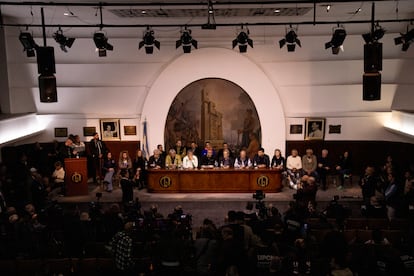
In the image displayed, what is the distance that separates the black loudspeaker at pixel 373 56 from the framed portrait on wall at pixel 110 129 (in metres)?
8.65

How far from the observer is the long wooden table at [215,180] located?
46.4ft

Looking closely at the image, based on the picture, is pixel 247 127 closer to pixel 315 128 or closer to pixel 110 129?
pixel 315 128

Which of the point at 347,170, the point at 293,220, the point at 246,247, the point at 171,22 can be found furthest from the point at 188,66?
the point at 246,247

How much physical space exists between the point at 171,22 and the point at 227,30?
177 centimetres

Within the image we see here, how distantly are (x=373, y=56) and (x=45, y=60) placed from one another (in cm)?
683

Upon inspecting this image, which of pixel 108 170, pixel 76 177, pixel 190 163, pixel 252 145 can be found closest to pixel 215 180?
pixel 190 163

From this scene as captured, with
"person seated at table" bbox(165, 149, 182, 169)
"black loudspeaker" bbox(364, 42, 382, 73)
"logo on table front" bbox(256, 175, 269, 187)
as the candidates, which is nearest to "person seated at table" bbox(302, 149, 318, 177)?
"logo on table front" bbox(256, 175, 269, 187)

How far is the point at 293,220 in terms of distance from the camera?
32.3ft

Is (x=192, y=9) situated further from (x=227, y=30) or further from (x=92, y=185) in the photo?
(x=92, y=185)

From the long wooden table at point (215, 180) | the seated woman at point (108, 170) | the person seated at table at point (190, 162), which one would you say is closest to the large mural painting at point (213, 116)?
the person seated at table at point (190, 162)

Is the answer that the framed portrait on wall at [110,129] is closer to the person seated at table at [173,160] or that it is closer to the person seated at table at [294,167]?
the person seated at table at [173,160]

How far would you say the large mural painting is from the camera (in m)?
16.2

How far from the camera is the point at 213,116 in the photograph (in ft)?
53.6

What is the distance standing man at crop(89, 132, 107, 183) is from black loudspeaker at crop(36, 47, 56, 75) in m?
4.64
